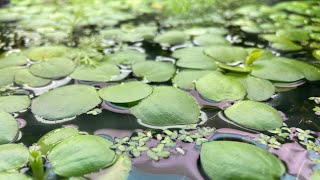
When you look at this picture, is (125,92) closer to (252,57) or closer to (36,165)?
(36,165)

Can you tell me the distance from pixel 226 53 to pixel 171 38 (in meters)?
0.36

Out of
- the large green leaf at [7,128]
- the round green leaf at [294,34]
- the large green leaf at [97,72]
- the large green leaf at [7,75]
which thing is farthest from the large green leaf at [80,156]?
the round green leaf at [294,34]

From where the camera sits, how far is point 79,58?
134 centimetres

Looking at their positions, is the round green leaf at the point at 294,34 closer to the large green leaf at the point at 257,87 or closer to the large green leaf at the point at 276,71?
the large green leaf at the point at 276,71

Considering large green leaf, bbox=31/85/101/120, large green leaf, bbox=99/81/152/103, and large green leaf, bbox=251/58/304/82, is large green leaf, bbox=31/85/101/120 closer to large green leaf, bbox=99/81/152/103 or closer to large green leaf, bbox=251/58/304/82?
large green leaf, bbox=99/81/152/103

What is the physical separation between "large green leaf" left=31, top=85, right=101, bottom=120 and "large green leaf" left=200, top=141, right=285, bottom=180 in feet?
1.36

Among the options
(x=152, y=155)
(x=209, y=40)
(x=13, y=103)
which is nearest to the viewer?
(x=152, y=155)

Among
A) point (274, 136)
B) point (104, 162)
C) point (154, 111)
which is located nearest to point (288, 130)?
point (274, 136)

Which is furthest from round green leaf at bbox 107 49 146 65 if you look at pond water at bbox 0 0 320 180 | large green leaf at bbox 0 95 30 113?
large green leaf at bbox 0 95 30 113

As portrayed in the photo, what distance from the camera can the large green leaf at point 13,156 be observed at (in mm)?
733

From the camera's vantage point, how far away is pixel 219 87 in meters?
1.06

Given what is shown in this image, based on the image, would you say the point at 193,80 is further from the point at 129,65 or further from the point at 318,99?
the point at 318,99

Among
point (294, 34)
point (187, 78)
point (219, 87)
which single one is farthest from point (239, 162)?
point (294, 34)

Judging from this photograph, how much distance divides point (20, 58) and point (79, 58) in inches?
10.2
